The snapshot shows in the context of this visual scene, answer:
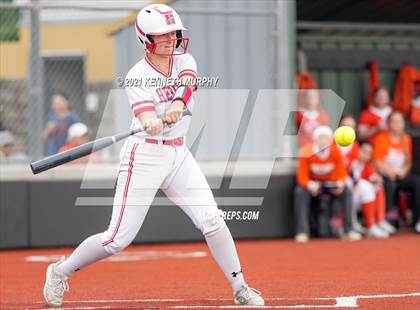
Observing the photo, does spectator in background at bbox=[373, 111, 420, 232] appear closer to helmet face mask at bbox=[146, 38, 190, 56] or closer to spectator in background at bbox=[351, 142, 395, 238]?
spectator in background at bbox=[351, 142, 395, 238]

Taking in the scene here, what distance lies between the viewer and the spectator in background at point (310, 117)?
38.2ft

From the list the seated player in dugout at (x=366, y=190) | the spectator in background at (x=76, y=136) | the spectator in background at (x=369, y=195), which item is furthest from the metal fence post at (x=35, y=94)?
the spectator in background at (x=369, y=195)

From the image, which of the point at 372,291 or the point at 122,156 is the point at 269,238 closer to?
the point at 372,291

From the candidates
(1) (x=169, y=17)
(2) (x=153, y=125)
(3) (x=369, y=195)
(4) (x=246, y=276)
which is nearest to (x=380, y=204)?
(3) (x=369, y=195)

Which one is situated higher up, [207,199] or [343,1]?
[343,1]

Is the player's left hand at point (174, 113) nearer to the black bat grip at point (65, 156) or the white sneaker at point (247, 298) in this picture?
the black bat grip at point (65, 156)

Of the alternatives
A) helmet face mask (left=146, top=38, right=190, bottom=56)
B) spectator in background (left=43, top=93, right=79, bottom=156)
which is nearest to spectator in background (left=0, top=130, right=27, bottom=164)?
spectator in background (left=43, top=93, right=79, bottom=156)

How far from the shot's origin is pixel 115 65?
11.7m

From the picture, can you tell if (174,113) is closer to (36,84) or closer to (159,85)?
(159,85)

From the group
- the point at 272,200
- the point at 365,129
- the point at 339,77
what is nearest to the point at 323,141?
the point at 272,200

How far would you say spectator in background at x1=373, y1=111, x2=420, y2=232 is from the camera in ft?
39.5

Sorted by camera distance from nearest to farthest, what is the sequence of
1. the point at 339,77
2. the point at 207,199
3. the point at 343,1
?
the point at 207,199 < the point at 343,1 < the point at 339,77

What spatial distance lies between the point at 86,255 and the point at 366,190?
646 centimetres

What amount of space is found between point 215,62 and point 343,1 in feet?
10.0
